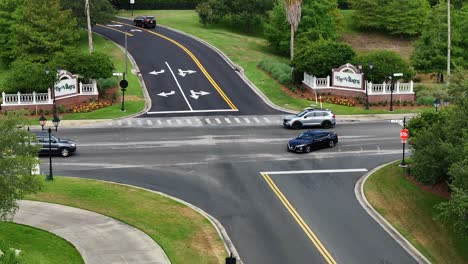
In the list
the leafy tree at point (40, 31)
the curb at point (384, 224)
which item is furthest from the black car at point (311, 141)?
the leafy tree at point (40, 31)

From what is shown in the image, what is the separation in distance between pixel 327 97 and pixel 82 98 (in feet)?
72.3

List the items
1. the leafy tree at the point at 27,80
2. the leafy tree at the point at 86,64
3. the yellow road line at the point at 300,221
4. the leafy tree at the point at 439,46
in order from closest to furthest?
the yellow road line at the point at 300,221, the leafy tree at the point at 27,80, the leafy tree at the point at 86,64, the leafy tree at the point at 439,46

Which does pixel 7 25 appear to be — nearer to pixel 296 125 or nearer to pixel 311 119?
pixel 296 125

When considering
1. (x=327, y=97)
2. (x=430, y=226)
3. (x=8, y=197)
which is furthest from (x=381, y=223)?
(x=327, y=97)

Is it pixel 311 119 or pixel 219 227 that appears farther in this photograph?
pixel 311 119

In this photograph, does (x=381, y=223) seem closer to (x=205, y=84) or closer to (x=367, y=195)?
(x=367, y=195)

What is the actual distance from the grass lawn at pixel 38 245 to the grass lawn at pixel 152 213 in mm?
3578

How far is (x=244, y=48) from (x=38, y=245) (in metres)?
57.7

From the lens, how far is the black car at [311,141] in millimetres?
44500

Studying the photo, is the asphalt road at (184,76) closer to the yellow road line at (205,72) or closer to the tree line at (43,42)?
the yellow road line at (205,72)

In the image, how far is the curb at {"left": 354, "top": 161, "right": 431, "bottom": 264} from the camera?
2911 cm

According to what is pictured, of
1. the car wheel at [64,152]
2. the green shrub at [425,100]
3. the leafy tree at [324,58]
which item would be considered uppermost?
the leafy tree at [324,58]

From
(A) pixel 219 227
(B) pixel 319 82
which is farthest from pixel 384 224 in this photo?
(B) pixel 319 82

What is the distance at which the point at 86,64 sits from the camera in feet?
198
